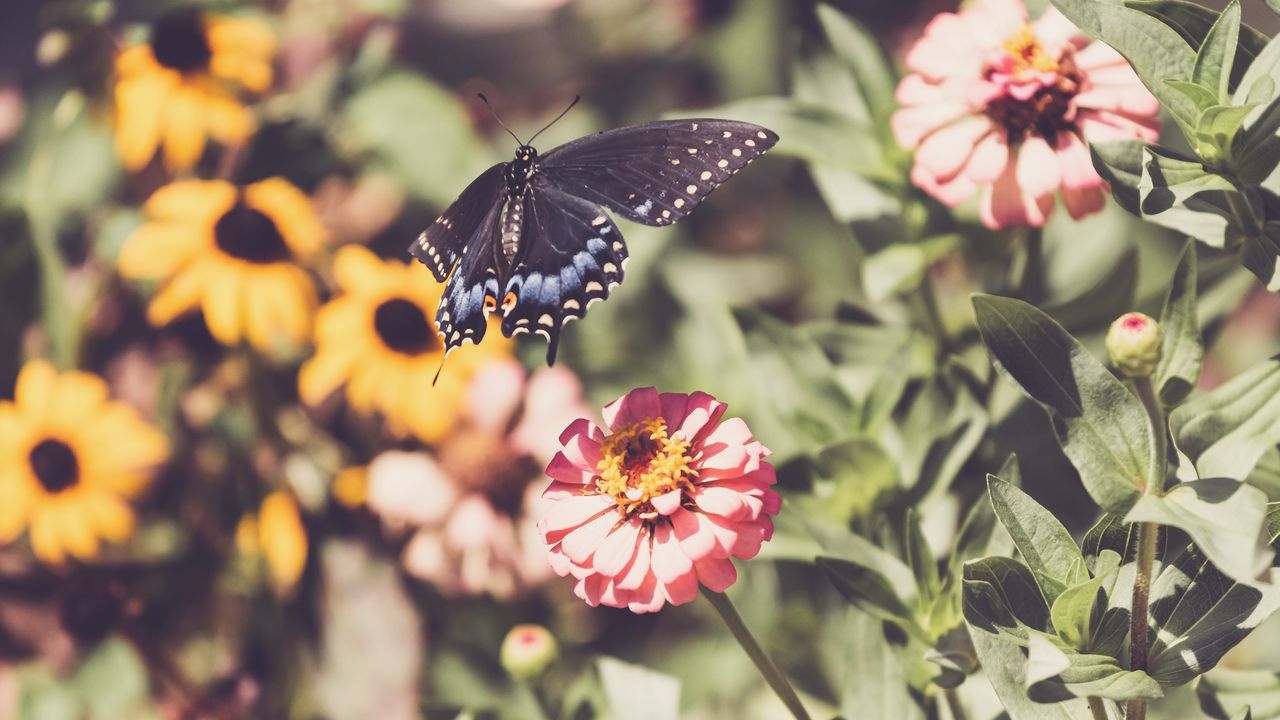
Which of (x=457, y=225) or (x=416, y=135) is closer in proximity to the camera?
(x=457, y=225)

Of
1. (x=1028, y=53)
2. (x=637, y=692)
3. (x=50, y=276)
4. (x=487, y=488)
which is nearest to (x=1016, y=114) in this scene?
(x=1028, y=53)

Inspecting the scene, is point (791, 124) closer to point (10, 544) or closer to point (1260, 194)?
point (1260, 194)

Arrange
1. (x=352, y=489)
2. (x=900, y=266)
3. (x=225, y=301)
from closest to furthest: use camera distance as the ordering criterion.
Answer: (x=900, y=266)
(x=225, y=301)
(x=352, y=489)

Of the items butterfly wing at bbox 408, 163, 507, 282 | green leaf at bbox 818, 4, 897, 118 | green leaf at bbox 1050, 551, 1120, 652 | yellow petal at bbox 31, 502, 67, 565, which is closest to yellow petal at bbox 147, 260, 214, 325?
yellow petal at bbox 31, 502, 67, 565

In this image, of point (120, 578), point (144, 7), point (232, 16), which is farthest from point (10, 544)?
point (144, 7)

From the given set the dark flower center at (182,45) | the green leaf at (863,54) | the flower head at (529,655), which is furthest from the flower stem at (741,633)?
the dark flower center at (182,45)

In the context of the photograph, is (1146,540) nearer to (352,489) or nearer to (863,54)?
(863,54)

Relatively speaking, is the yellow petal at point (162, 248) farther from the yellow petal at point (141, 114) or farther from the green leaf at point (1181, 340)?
the green leaf at point (1181, 340)
